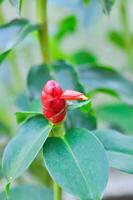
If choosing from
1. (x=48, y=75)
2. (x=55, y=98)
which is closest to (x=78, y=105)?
(x=55, y=98)

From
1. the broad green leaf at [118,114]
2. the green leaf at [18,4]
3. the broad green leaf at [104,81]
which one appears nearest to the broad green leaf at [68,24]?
the broad green leaf at [118,114]

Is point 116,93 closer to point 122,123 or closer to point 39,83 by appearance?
point 39,83

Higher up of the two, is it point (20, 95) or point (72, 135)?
point (72, 135)

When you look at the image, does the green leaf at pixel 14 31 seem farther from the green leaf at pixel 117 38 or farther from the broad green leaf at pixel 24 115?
the green leaf at pixel 117 38

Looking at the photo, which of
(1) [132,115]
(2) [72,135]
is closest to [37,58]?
(1) [132,115]

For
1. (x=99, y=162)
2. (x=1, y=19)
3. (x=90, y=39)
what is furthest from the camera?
(x=90, y=39)

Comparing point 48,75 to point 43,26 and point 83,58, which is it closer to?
point 43,26
